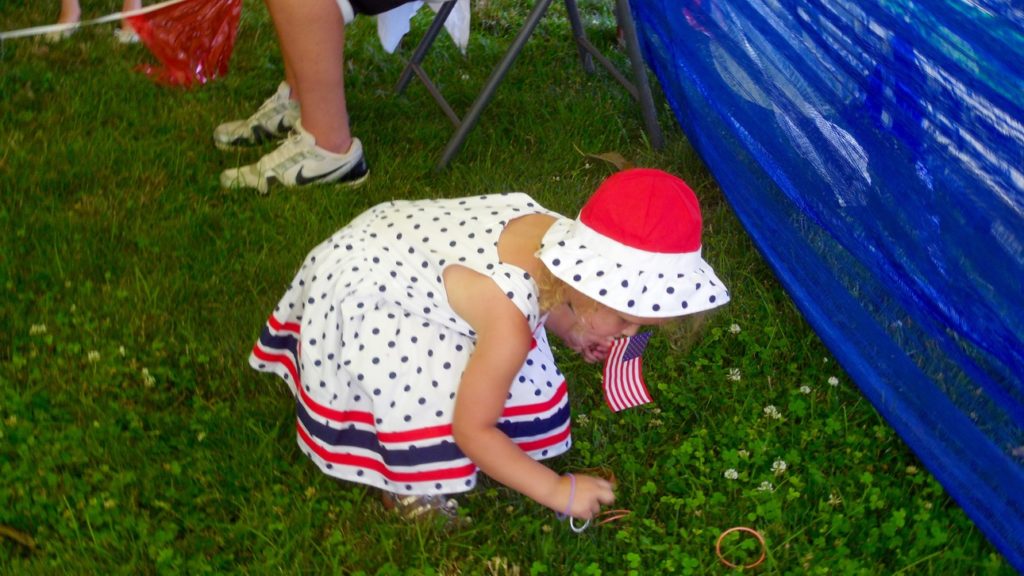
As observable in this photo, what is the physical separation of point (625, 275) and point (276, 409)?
970 mm

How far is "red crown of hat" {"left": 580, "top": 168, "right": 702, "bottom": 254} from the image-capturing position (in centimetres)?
180

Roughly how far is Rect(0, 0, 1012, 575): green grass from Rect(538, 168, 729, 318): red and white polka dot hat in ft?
1.91

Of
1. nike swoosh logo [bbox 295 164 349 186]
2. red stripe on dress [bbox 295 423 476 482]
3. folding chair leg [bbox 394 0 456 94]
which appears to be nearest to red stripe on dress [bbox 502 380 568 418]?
red stripe on dress [bbox 295 423 476 482]

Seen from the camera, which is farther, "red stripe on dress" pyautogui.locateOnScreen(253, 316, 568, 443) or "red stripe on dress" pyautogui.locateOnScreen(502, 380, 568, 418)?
"red stripe on dress" pyautogui.locateOnScreen(502, 380, 568, 418)

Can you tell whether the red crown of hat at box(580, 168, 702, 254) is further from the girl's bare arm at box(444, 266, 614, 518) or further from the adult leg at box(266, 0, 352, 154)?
the adult leg at box(266, 0, 352, 154)

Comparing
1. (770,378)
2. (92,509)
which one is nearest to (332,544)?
(92,509)

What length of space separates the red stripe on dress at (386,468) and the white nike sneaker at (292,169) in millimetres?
1218

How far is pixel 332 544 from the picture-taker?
2121mm

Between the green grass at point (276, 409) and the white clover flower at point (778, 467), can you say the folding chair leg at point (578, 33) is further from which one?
the white clover flower at point (778, 467)

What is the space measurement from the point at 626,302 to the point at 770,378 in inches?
38.1

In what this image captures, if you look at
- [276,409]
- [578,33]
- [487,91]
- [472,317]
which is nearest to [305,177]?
[487,91]

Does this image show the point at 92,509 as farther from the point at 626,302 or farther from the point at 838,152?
the point at 838,152

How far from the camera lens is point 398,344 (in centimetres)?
203

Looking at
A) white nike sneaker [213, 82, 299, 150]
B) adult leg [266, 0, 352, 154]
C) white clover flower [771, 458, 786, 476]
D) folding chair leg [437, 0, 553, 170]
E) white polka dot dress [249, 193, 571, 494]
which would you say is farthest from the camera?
white nike sneaker [213, 82, 299, 150]
